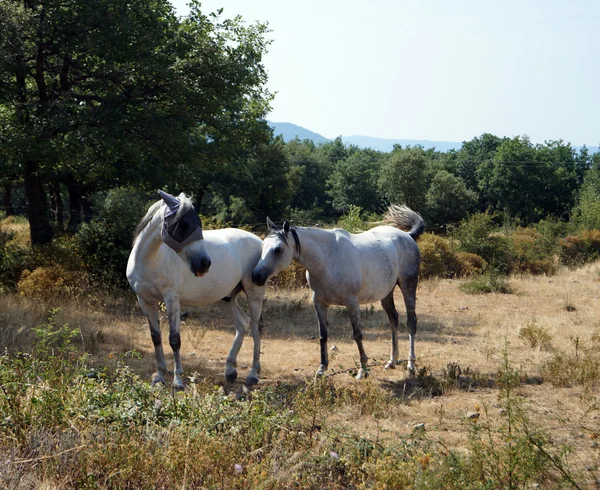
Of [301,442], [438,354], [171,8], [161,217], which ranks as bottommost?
[438,354]

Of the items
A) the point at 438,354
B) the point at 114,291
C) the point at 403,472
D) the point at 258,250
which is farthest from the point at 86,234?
the point at 403,472

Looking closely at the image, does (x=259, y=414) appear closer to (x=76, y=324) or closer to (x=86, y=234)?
(x=76, y=324)

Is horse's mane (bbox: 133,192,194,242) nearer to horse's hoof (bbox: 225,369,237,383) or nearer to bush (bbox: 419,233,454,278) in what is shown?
horse's hoof (bbox: 225,369,237,383)

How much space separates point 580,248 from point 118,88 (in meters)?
18.4

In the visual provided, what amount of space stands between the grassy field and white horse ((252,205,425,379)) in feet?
2.54

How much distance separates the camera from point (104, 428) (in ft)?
13.1

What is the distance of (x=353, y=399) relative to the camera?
610cm

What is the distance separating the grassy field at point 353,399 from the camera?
144 inches

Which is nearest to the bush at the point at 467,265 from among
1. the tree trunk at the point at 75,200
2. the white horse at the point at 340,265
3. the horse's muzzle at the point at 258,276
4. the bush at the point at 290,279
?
the bush at the point at 290,279

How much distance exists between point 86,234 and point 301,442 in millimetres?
10002

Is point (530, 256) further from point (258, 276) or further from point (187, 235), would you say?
point (187, 235)

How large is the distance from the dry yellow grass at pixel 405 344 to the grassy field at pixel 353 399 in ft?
0.10

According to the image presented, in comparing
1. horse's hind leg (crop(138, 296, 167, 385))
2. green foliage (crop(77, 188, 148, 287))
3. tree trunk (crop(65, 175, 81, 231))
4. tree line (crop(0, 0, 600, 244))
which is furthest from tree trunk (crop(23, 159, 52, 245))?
horse's hind leg (crop(138, 296, 167, 385))

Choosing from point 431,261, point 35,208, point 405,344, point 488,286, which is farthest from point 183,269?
point 431,261
